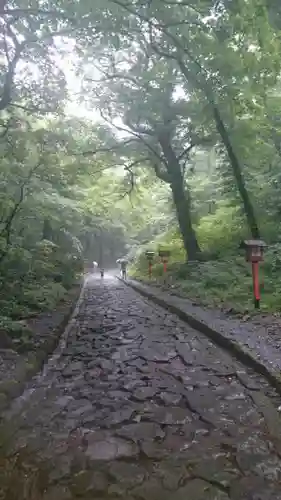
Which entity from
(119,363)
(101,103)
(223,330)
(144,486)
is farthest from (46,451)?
(101,103)

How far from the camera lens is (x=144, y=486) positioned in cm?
248

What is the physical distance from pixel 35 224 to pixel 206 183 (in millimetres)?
10910

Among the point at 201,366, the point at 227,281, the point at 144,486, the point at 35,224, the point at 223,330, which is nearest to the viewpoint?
the point at 144,486

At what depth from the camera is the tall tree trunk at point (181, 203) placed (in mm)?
16531

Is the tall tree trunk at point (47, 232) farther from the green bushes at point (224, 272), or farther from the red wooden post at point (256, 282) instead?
the red wooden post at point (256, 282)

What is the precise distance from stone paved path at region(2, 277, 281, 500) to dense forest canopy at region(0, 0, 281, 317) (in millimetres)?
3768

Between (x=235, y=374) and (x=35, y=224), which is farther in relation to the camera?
(x=35, y=224)

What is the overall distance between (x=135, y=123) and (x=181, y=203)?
418cm

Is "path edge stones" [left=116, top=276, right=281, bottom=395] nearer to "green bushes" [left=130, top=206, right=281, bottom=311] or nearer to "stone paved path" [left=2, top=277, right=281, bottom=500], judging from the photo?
"stone paved path" [left=2, top=277, right=281, bottom=500]

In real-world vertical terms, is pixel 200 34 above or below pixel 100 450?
above

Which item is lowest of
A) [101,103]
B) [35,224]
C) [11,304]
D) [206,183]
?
[11,304]

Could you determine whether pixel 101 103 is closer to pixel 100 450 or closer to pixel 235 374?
pixel 235 374

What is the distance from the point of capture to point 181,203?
54.8 feet

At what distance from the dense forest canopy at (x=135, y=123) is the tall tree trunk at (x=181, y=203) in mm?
51
